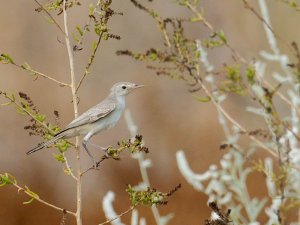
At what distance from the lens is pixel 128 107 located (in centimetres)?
1661

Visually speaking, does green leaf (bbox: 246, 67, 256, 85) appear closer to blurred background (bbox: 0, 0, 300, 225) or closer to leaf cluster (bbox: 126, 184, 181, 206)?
leaf cluster (bbox: 126, 184, 181, 206)

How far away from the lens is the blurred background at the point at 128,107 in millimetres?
13586

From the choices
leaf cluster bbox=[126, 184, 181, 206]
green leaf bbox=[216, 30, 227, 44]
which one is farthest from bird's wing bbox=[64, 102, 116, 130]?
green leaf bbox=[216, 30, 227, 44]

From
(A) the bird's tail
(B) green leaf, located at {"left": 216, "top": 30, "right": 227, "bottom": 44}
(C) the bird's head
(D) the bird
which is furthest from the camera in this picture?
(C) the bird's head

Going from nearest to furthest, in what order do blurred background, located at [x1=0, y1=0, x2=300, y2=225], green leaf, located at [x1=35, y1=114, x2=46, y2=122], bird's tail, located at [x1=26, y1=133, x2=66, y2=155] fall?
green leaf, located at [x1=35, y1=114, x2=46, y2=122]
bird's tail, located at [x1=26, y1=133, x2=66, y2=155]
blurred background, located at [x1=0, y1=0, x2=300, y2=225]

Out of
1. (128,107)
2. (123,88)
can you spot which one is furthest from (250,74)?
(128,107)

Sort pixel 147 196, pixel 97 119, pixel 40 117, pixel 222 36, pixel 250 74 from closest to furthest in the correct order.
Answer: pixel 250 74, pixel 222 36, pixel 147 196, pixel 40 117, pixel 97 119

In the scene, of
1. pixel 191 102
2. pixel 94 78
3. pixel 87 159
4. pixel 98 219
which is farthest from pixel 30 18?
pixel 98 219

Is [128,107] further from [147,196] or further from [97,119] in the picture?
[147,196]

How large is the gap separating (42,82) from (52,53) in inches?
60.6

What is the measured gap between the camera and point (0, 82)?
16250mm

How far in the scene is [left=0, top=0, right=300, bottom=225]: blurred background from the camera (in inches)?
535

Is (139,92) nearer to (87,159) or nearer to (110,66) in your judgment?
(110,66)

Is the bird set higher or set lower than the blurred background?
lower
